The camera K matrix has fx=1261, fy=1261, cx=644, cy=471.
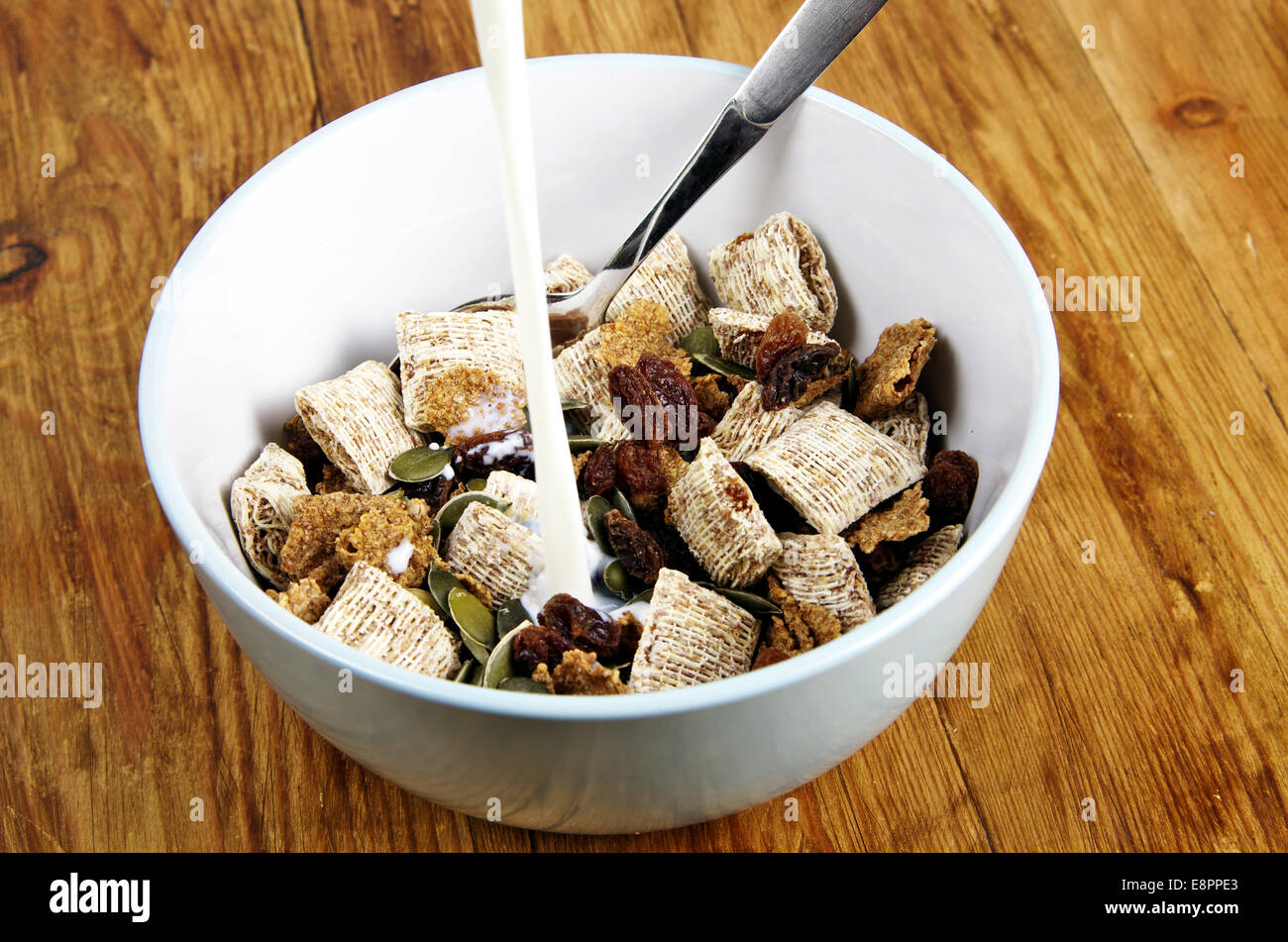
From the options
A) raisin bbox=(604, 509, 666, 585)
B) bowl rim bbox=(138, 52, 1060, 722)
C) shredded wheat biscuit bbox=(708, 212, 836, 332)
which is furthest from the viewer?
shredded wheat biscuit bbox=(708, 212, 836, 332)

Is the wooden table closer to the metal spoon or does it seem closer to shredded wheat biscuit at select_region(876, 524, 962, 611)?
shredded wheat biscuit at select_region(876, 524, 962, 611)

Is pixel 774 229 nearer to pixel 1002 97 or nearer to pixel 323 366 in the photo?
pixel 323 366

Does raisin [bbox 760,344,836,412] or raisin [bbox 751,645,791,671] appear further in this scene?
Answer: raisin [bbox 760,344,836,412]

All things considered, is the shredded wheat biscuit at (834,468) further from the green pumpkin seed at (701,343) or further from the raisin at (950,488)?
the green pumpkin seed at (701,343)

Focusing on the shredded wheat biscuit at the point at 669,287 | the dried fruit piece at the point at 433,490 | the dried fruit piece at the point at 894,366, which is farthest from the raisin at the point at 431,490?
the dried fruit piece at the point at 894,366

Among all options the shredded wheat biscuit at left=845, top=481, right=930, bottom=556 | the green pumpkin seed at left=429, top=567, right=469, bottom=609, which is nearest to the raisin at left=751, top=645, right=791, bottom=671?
the shredded wheat biscuit at left=845, top=481, right=930, bottom=556

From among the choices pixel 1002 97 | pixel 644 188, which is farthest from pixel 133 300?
pixel 1002 97

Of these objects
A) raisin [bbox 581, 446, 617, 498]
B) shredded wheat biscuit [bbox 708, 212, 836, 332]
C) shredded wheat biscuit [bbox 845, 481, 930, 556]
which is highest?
shredded wheat biscuit [bbox 708, 212, 836, 332]
